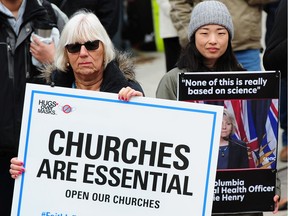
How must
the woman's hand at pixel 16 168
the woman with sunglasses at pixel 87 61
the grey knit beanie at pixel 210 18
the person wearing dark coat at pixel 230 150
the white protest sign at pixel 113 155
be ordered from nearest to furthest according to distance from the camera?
the white protest sign at pixel 113 155, the woman's hand at pixel 16 168, the woman with sunglasses at pixel 87 61, the person wearing dark coat at pixel 230 150, the grey knit beanie at pixel 210 18

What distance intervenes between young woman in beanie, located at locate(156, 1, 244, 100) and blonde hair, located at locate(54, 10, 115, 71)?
1.40 ft

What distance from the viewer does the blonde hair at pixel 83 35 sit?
4445 mm

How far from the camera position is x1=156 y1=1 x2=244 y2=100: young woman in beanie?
15.9ft

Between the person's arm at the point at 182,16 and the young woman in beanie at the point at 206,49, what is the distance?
66.7 inches

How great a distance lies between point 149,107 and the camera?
4.07m

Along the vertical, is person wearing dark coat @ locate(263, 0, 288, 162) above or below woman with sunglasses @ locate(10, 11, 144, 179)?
above

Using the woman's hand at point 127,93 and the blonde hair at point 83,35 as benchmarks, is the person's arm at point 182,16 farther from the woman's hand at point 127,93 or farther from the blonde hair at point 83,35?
the woman's hand at point 127,93

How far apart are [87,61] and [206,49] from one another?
2.62 feet

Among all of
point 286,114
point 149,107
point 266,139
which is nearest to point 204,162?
point 149,107

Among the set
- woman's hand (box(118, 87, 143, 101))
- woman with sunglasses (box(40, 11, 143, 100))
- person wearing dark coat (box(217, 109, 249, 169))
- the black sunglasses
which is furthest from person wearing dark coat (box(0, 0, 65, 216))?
person wearing dark coat (box(217, 109, 249, 169))

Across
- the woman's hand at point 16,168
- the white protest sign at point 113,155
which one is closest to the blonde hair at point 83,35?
the white protest sign at point 113,155

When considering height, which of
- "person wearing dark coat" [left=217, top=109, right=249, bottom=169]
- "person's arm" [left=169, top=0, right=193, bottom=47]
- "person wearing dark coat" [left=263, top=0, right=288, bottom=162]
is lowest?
"person wearing dark coat" [left=217, top=109, right=249, bottom=169]

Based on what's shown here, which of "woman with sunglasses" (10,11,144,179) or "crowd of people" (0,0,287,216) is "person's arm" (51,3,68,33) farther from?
"woman with sunglasses" (10,11,144,179)

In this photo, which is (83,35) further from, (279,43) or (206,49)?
(279,43)
